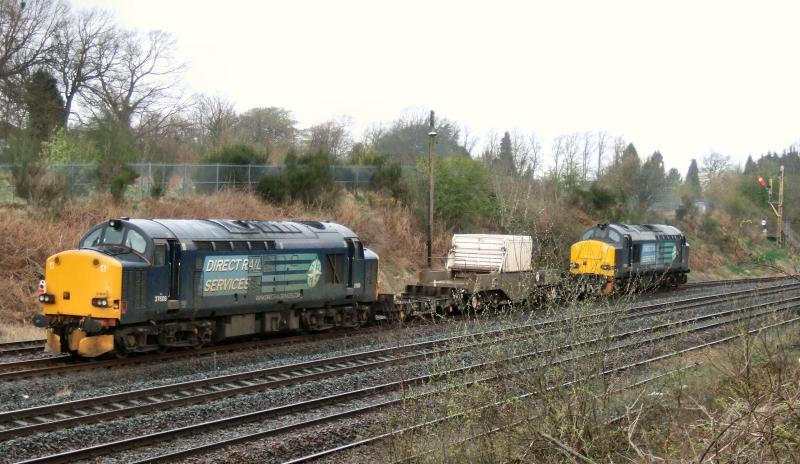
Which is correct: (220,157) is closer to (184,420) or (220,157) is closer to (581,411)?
(184,420)

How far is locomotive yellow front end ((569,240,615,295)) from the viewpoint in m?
29.6

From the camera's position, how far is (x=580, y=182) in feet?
167

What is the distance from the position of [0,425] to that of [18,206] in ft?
56.5

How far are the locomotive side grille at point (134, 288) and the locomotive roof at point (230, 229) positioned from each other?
0.89 metres

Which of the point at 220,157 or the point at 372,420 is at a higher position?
the point at 220,157

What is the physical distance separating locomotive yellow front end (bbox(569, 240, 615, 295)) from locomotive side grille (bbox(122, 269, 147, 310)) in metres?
17.9

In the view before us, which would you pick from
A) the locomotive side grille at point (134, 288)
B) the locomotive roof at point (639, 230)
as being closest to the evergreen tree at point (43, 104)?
the locomotive side grille at point (134, 288)

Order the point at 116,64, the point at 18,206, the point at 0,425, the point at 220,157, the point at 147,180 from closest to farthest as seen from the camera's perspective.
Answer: the point at 0,425 → the point at 18,206 → the point at 147,180 → the point at 220,157 → the point at 116,64

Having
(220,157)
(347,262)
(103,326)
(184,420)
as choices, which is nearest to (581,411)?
(184,420)

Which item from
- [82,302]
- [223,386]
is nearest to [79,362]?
[82,302]

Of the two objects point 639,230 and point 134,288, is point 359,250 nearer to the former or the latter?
point 134,288

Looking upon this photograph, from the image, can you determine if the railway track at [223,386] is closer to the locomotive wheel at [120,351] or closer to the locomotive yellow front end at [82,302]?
the locomotive yellow front end at [82,302]

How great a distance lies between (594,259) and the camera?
2962 cm

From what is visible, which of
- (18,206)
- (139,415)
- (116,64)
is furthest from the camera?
(116,64)
